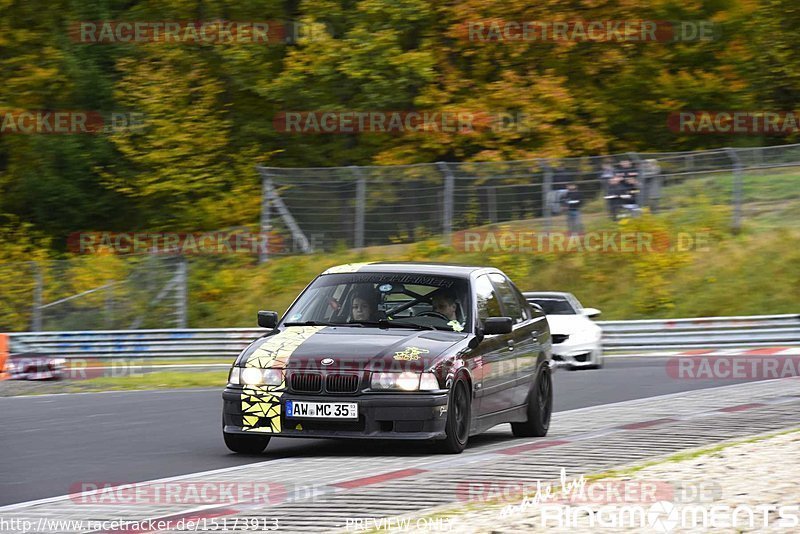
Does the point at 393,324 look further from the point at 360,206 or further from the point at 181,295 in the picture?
the point at 360,206

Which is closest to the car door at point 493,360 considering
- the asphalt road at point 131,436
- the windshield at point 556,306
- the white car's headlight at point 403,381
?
the asphalt road at point 131,436

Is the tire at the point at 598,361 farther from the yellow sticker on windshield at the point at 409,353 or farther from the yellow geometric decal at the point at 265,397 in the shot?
the yellow geometric decal at the point at 265,397

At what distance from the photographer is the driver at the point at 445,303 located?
11.9m

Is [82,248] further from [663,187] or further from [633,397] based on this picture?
[633,397]

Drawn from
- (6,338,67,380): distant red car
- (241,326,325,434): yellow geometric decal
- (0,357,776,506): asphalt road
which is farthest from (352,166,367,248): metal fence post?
(241,326,325,434): yellow geometric decal

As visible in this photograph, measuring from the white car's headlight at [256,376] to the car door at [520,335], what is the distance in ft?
8.31

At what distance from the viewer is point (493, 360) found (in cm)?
1198

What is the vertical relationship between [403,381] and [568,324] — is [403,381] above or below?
above

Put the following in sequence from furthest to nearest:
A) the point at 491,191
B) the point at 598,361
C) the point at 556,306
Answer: the point at 491,191 < the point at 556,306 < the point at 598,361

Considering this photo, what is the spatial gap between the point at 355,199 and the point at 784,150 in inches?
371

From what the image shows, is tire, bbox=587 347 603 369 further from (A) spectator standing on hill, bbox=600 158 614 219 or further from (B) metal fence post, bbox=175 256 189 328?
(B) metal fence post, bbox=175 256 189 328

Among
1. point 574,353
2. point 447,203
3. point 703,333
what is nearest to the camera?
point 574,353

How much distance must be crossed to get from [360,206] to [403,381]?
21.9 meters

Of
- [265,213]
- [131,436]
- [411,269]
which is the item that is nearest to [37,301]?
[265,213]
